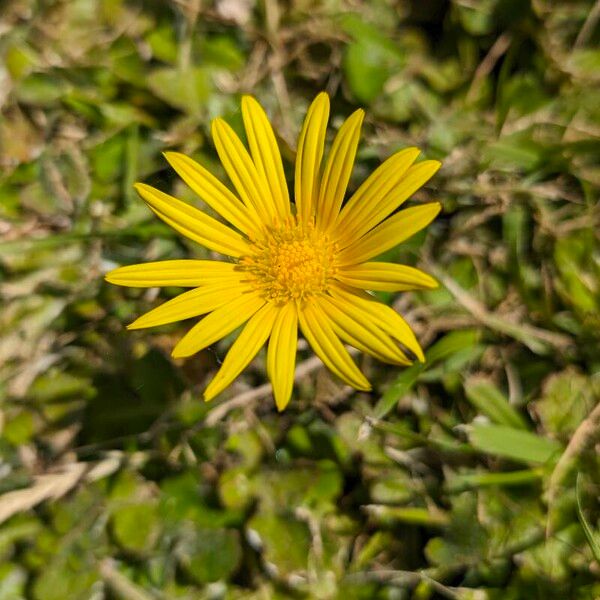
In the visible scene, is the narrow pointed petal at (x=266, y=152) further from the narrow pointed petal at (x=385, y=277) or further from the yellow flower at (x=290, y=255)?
the narrow pointed petal at (x=385, y=277)

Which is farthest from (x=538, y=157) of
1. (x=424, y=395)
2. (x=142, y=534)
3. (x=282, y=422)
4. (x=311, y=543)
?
(x=142, y=534)

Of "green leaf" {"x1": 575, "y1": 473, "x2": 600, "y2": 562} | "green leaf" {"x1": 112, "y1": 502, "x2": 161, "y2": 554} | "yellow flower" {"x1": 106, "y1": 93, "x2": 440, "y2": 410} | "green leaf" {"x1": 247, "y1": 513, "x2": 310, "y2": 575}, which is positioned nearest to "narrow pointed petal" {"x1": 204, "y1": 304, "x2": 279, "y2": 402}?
"yellow flower" {"x1": 106, "y1": 93, "x2": 440, "y2": 410}

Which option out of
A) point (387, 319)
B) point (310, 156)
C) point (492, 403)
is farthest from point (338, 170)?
point (492, 403)

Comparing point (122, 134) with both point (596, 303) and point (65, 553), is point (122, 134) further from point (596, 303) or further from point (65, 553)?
point (596, 303)

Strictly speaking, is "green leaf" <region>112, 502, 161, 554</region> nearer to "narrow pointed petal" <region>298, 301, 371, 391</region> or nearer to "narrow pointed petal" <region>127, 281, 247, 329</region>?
"narrow pointed petal" <region>127, 281, 247, 329</region>

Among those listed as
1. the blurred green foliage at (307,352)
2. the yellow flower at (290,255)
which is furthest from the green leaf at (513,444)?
the yellow flower at (290,255)

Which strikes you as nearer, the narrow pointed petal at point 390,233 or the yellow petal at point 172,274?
the narrow pointed petal at point 390,233
